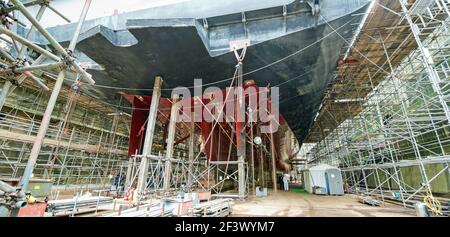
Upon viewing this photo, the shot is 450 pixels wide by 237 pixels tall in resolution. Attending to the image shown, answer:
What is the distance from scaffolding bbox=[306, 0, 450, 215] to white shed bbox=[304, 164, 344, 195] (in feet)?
4.74

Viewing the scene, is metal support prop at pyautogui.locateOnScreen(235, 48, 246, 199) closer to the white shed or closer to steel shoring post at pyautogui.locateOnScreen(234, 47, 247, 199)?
steel shoring post at pyautogui.locateOnScreen(234, 47, 247, 199)

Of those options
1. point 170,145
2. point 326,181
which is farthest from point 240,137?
point 326,181

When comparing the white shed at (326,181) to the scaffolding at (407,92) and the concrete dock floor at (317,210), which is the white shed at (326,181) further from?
the concrete dock floor at (317,210)

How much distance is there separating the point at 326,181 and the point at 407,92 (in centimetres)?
935

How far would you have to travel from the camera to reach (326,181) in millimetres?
15336

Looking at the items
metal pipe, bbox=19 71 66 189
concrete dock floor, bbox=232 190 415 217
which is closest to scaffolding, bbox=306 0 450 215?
concrete dock floor, bbox=232 190 415 217

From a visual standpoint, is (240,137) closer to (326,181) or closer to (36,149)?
(326,181)

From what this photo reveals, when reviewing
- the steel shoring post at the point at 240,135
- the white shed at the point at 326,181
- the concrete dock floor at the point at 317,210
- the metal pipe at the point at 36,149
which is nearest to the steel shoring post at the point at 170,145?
the steel shoring post at the point at 240,135

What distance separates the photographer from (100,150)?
618 inches

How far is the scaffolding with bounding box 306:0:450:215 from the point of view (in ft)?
24.0

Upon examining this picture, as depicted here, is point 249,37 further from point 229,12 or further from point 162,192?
point 162,192

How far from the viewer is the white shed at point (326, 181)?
1467 cm

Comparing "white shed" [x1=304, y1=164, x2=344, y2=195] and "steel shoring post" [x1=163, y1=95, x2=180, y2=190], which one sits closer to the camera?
"steel shoring post" [x1=163, y1=95, x2=180, y2=190]
